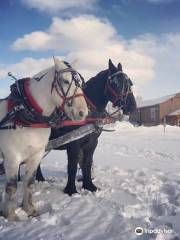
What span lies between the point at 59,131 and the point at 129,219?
94.8 inches

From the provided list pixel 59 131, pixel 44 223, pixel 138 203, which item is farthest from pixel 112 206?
pixel 59 131

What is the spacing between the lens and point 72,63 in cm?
486

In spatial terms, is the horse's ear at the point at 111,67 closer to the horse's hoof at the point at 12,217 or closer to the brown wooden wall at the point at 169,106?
the horse's hoof at the point at 12,217

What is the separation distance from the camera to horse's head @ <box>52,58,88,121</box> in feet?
14.3

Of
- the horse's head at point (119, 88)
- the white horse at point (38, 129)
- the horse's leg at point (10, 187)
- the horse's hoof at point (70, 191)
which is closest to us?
the white horse at point (38, 129)

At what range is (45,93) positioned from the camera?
4750 mm

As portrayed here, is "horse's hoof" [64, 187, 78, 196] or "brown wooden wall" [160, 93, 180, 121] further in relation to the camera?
"brown wooden wall" [160, 93, 180, 121]

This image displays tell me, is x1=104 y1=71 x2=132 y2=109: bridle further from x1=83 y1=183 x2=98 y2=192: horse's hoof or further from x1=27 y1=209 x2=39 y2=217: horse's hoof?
x1=27 y1=209 x2=39 y2=217: horse's hoof

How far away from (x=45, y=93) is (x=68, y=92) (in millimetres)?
430

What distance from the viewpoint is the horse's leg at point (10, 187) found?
4.73 metres

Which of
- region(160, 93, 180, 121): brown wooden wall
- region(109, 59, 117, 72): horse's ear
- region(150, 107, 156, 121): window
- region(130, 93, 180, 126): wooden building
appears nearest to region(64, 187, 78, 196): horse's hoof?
region(109, 59, 117, 72): horse's ear

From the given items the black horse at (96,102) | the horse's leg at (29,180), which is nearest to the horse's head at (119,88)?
the black horse at (96,102)

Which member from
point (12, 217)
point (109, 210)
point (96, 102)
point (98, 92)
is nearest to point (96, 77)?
point (98, 92)

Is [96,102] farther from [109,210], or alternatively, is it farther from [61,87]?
[109,210]
